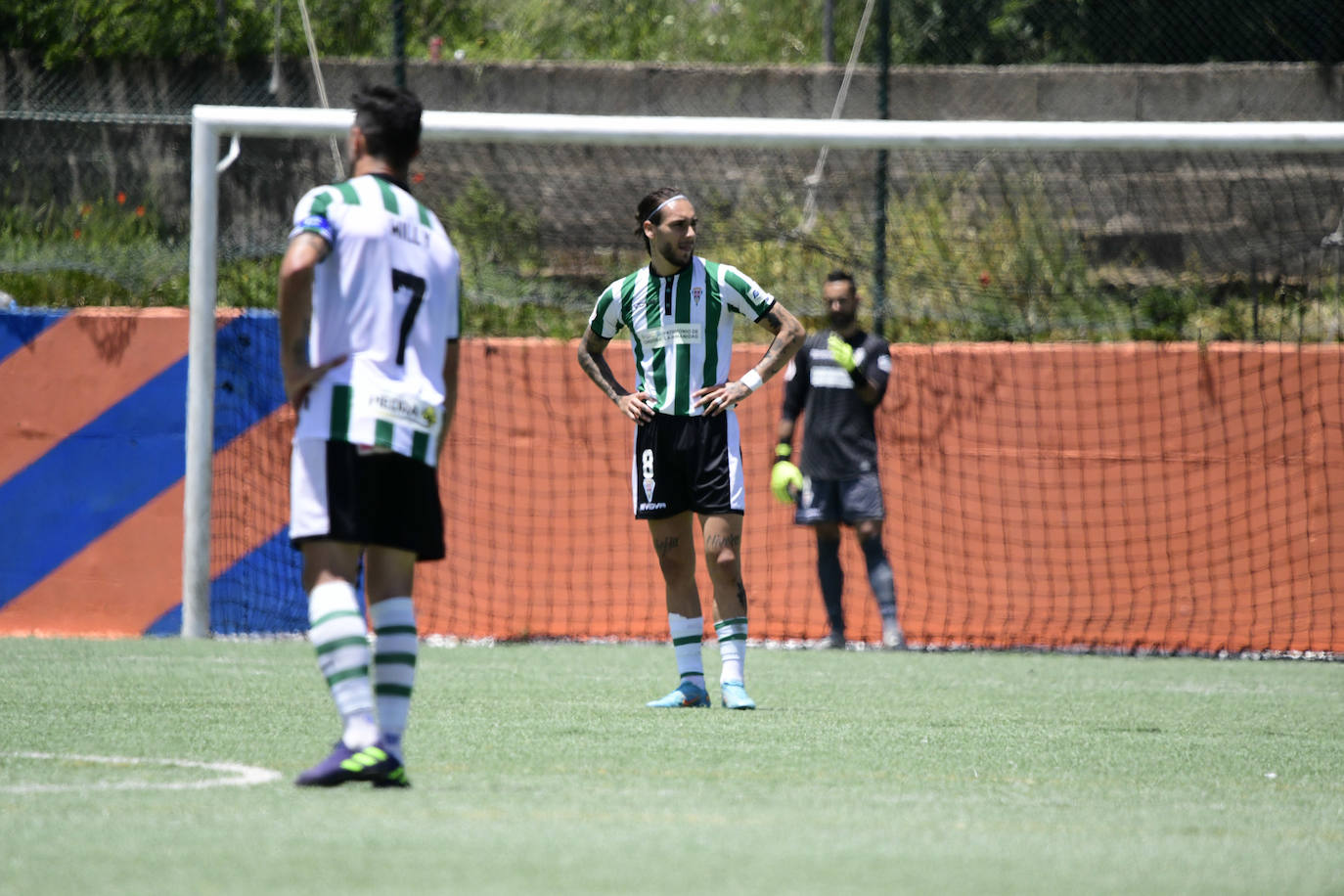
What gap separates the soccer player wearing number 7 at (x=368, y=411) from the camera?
14.5ft

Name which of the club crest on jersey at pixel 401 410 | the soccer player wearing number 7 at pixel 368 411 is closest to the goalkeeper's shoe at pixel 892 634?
the soccer player wearing number 7 at pixel 368 411

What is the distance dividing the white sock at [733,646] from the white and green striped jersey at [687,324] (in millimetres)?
940

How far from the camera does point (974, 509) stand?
11219 mm

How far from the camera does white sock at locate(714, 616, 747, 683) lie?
7229 mm

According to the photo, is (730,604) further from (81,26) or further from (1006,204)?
(81,26)

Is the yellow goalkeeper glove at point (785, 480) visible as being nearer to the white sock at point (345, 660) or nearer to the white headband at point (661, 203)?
the white headband at point (661, 203)

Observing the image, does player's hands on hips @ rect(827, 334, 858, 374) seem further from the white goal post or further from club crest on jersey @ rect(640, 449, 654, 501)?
club crest on jersey @ rect(640, 449, 654, 501)

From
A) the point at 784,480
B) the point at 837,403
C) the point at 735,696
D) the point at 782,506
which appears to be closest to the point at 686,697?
the point at 735,696

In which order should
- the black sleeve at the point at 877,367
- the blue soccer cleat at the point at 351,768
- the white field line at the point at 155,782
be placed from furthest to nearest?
the black sleeve at the point at 877,367
the white field line at the point at 155,782
the blue soccer cleat at the point at 351,768

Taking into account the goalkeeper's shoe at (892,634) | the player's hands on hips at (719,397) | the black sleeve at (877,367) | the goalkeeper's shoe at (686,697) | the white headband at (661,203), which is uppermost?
the white headband at (661,203)

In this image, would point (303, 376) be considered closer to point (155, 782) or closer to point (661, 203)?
point (155, 782)

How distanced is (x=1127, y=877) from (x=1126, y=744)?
9.25ft

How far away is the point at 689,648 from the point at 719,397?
109 centimetres

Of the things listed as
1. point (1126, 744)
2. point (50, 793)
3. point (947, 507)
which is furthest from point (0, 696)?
point (947, 507)
